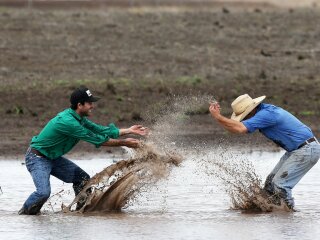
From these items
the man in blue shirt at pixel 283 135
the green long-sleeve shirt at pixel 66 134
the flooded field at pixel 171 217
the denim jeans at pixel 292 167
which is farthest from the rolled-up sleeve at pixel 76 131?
the denim jeans at pixel 292 167

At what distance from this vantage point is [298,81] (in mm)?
27094

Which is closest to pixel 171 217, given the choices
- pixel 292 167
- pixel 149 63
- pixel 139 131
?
pixel 139 131

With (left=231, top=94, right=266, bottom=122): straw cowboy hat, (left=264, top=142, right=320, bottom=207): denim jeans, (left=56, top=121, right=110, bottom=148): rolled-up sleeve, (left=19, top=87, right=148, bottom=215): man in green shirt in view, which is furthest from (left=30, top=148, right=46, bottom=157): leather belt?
(left=264, top=142, right=320, bottom=207): denim jeans

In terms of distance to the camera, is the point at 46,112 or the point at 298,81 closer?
the point at 46,112

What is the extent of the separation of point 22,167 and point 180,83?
829cm

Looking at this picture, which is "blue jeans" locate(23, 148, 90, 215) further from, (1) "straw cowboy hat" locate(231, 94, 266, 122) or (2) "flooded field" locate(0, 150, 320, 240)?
(1) "straw cowboy hat" locate(231, 94, 266, 122)

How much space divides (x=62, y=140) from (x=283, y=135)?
Answer: 2.55m

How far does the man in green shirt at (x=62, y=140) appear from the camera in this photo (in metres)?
13.7

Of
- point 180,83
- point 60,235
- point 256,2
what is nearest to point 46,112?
point 180,83

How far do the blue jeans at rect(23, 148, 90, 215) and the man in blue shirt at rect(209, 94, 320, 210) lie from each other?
199 cm

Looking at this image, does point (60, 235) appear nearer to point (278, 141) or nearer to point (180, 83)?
point (278, 141)

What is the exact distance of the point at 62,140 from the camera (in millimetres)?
13820

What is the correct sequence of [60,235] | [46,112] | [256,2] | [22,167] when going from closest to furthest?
[60,235] < [22,167] < [46,112] < [256,2]

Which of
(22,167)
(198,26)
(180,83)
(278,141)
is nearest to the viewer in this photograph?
(278,141)
